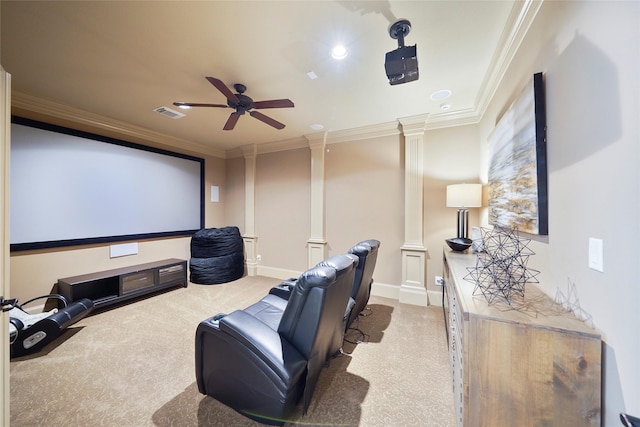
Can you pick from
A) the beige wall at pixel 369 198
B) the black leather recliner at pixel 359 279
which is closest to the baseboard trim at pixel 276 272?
the beige wall at pixel 369 198

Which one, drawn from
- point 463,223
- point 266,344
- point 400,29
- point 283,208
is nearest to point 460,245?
point 463,223

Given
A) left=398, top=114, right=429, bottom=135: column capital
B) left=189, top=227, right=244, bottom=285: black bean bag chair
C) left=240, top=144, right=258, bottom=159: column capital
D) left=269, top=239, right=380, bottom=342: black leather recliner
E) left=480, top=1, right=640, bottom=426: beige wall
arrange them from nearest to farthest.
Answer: left=480, top=1, right=640, bottom=426: beige wall → left=269, top=239, right=380, bottom=342: black leather recliner → left=398, top=114, right=429, bottom=135: column capital → left=189, top=227, right=244, bottom=285: black bean bag chair → left=240, top=144, right=258, bottom=159: column capital

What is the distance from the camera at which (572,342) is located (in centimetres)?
90

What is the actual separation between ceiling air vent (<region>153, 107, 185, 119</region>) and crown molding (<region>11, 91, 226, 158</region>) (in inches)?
34.4

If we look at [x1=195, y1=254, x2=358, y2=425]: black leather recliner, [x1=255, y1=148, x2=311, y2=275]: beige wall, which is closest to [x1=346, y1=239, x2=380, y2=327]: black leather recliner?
[x1=195, y1=254, x2=358, y2=425]: black leather recliner

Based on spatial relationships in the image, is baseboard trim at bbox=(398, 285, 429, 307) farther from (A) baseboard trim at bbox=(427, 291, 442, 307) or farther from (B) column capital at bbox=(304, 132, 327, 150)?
(B) column capital at bbox=(304, 132, 327, 150)

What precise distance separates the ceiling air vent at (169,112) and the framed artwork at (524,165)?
364 centimetres

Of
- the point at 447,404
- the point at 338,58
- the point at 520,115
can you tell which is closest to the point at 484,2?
the point at 520,115

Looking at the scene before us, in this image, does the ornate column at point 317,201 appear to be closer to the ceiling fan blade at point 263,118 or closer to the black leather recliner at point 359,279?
the ceiling fan blade at point 263,118

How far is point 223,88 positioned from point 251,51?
0.38m

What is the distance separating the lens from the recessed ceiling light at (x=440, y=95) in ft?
8.38

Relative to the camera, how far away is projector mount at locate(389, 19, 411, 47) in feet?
5.21

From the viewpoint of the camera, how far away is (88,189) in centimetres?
316

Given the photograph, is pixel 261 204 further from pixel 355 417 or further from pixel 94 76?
pixel 355 417
